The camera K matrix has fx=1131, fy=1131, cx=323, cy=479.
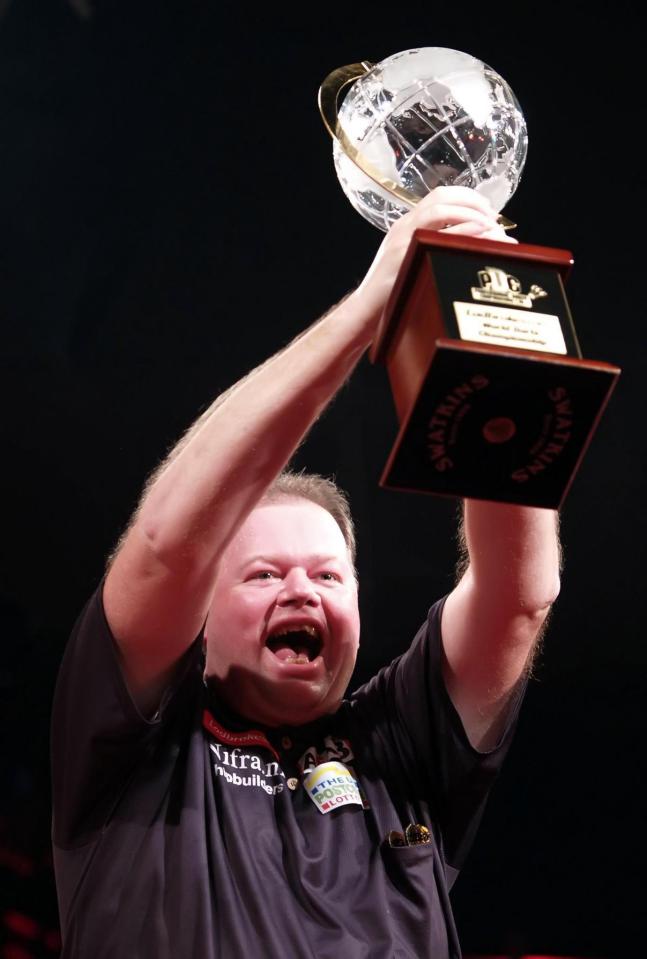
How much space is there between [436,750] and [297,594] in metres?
0.26

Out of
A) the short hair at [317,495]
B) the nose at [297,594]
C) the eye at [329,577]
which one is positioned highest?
the short hair at [317,495]

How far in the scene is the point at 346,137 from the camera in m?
1.27

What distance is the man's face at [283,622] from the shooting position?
143 cm

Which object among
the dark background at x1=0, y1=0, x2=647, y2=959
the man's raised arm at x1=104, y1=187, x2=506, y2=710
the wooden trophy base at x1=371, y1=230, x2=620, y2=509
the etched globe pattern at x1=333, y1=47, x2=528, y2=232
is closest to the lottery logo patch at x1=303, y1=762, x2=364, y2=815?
the man's raised arm at x1=104, y1=187, x2=506, y2=710

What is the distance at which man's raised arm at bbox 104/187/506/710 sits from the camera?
1.11m

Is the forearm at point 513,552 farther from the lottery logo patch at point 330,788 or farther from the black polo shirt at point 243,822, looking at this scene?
the lottery logo patch at point 330,788

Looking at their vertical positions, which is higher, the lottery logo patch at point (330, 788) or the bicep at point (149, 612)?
the bicep at point (149, 612)

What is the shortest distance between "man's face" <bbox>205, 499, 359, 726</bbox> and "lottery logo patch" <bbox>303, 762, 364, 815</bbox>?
87 millimetres

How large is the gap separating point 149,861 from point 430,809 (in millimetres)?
382

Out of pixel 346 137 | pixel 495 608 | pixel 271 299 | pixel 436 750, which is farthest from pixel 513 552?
pixel 271 299

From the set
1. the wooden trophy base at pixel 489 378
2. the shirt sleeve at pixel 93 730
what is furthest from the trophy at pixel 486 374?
the shirt sleeve at pixel 93 730

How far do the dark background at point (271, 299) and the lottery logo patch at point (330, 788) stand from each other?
4.01 feet

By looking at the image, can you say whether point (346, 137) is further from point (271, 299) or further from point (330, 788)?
point (271, 299)

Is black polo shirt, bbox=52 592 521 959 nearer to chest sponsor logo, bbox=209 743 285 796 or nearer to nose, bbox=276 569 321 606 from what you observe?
chest sponsor logo, bbox=209 743 285 796
